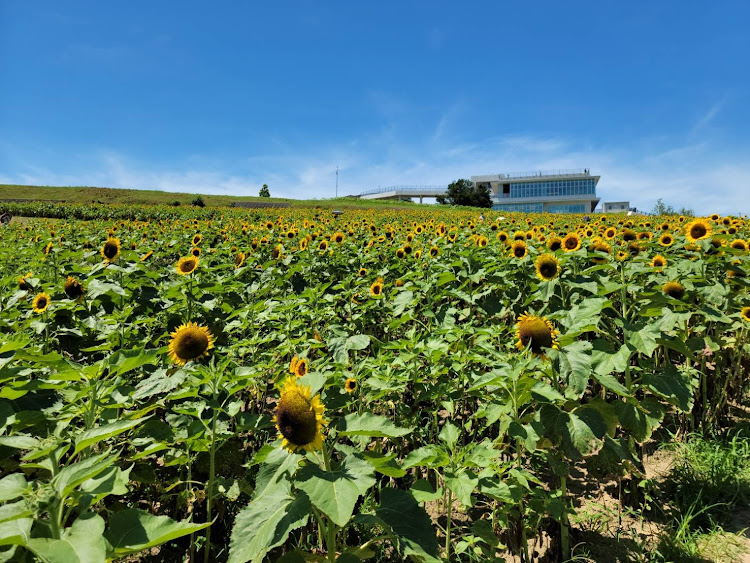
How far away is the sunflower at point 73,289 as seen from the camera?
11.9ft

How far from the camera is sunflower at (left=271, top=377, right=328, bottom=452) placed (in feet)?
4.81

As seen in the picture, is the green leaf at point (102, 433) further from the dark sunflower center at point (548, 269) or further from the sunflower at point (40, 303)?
the dark sunflower center at point (548, 269)

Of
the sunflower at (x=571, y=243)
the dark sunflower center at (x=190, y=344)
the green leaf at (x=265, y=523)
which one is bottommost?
the green leaf at (x=265, y=523)

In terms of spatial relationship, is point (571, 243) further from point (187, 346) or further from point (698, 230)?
point (187, 346)

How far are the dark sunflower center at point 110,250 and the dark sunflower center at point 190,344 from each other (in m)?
2.84

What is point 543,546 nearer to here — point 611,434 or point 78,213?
point 611,434

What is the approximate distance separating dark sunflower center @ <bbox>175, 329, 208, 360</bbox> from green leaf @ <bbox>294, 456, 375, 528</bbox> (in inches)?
54.2

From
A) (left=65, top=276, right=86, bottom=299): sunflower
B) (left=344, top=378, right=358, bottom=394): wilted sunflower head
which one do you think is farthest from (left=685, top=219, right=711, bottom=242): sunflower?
(left=65, top=276, right=86, bottom=299): sunflower

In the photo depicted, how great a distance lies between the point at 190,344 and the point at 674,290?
360cm

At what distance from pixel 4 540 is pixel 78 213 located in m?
32.4

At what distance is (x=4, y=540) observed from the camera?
2.83 ft

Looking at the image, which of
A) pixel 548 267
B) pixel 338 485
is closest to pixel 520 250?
pixel 548 267

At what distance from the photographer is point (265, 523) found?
1377mm

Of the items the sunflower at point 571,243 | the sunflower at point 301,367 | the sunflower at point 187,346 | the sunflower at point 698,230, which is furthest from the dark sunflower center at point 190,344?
the sunflower at point 698,230
